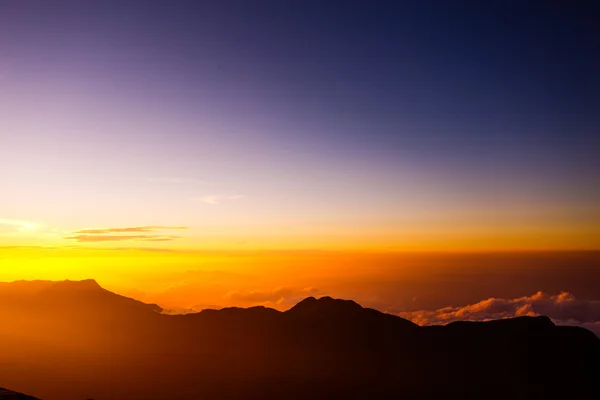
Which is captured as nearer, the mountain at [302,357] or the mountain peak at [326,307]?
the mountain at [302,357]

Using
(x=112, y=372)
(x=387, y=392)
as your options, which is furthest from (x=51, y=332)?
(x=387, y=392)

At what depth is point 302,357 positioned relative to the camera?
6762 inches

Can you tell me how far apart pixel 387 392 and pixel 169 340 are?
96.2 m

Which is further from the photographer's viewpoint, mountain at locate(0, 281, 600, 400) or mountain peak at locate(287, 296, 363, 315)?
mountain peak at locate(287, 296, 363, 315)

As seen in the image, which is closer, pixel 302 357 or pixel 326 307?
pixel 302 357

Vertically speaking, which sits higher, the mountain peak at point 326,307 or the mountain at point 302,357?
the mountain peak at point 326,307

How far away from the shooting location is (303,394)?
146m

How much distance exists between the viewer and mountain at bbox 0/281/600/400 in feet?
492

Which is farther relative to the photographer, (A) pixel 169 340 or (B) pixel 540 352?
(A) pixel 169 340

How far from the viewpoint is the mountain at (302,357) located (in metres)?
150

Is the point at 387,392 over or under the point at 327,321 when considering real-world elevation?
under

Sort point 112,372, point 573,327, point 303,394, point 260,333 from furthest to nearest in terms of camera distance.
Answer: point 260,333
point 573,327
point 112,372
point 303,394

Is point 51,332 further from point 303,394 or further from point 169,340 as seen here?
point 303,394

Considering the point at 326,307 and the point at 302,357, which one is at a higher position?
the point at 326,307
